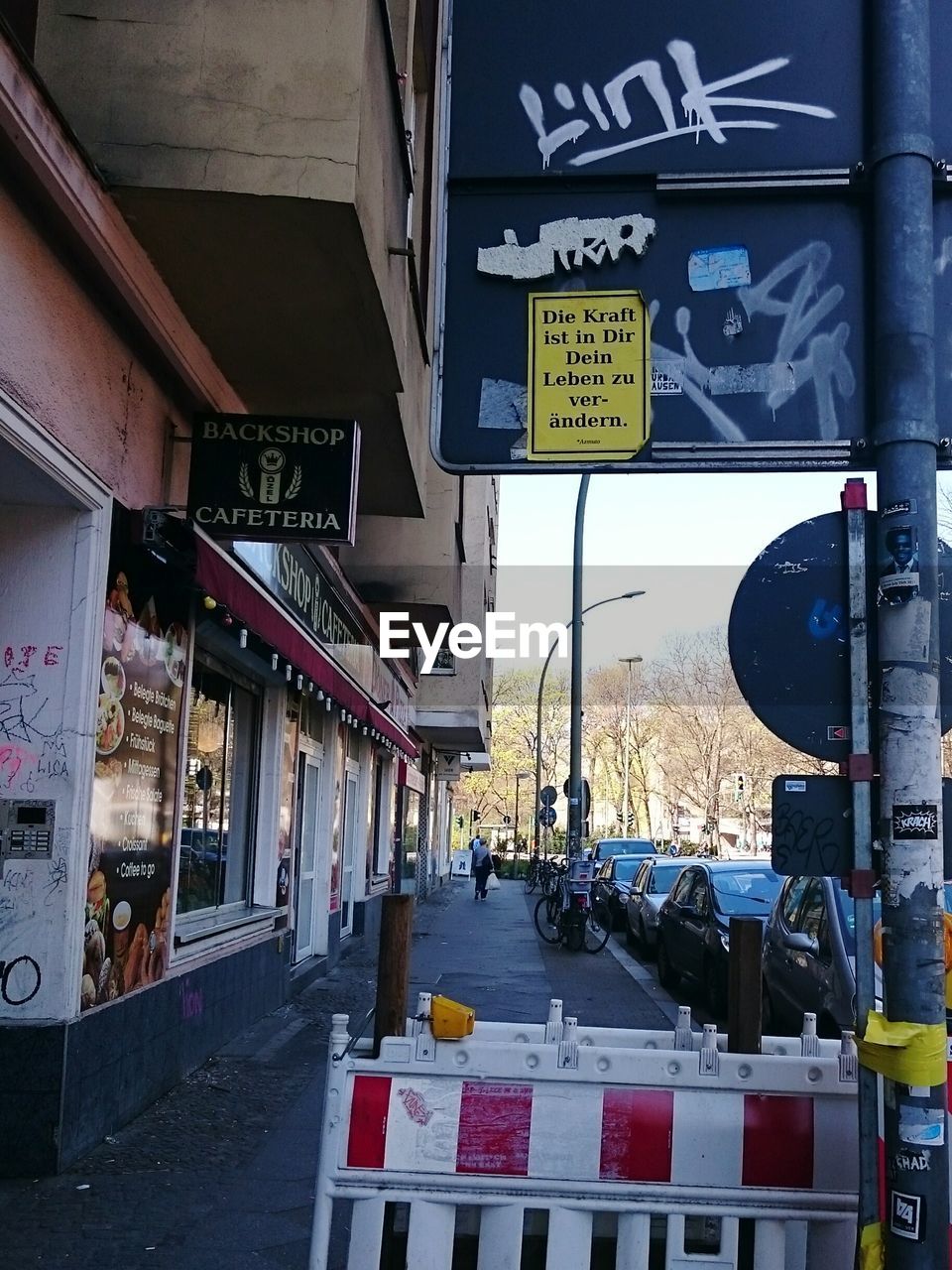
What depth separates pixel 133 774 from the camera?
6.77 metres

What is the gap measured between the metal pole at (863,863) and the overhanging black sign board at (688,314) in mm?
487

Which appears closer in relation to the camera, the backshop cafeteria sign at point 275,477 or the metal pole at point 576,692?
the backshop cafeteria sign at point 275,477

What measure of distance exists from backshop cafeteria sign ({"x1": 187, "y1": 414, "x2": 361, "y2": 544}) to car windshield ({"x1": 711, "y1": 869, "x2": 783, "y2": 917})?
719 centimetres

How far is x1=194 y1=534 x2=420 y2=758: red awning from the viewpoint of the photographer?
6789 mm

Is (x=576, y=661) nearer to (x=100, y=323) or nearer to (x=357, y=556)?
(x=357, y=556)

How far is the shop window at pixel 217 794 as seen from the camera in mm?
8641

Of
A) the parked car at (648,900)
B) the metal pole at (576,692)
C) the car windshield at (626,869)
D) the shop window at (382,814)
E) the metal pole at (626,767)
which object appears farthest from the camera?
the metal pole at (626,767)

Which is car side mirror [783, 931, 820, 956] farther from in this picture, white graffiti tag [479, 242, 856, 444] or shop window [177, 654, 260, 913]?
white graffiti tag [479, 242, 856, 444]

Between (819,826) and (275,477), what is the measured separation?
15.5 feet

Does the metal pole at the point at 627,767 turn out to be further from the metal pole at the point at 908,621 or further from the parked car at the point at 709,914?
the metal pole at the point at 908,621

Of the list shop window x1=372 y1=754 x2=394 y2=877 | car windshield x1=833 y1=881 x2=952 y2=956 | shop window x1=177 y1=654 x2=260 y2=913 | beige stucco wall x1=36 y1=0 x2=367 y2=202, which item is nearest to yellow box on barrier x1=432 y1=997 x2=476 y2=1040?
beige stucco wall x1=36 y1=0 x2=367 y2=202

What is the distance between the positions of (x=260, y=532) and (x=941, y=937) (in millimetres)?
4916

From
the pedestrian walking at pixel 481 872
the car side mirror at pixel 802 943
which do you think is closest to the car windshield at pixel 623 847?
the pedestrian walking at pixel 481 872

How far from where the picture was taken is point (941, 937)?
120 inches
